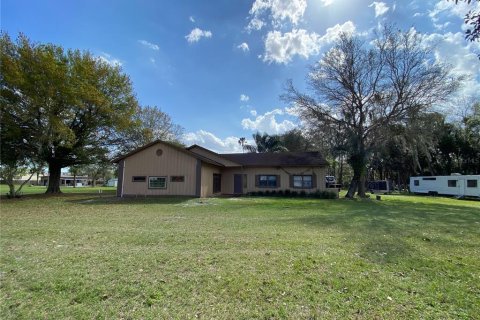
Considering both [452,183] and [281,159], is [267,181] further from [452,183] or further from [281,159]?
[452,183]

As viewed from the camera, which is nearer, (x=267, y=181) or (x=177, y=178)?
(x=177, y=178)

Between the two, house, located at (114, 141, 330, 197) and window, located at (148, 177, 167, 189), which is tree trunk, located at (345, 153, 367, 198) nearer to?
house, located at (114, 141, 330, 197)

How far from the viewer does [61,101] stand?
1875cm

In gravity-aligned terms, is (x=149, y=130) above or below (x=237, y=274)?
above

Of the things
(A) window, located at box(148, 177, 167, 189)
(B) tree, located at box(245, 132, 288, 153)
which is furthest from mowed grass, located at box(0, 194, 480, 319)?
(B) tree, located at box(245, 132, 288, 153)

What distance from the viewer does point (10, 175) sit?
62.6ft

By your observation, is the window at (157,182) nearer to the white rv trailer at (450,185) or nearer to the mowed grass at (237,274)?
the mowed grass at (237,274)

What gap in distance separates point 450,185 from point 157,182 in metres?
31.5

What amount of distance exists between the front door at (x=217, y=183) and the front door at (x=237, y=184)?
1.35 m

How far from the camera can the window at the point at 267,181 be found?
24.3 meters

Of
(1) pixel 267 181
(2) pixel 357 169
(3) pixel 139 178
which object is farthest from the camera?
(1) pixel 267 181

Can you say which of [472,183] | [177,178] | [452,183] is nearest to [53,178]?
[177,178]

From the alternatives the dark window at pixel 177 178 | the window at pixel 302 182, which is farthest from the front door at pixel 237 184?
the dark window at pixel 177 178

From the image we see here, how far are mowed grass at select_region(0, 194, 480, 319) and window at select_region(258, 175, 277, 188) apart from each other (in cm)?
1695
